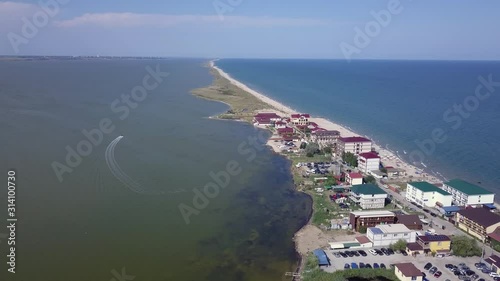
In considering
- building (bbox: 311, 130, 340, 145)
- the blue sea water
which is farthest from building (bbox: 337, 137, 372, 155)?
the blue sea water

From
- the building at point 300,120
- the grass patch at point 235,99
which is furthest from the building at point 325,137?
the grass patch at point 235,99

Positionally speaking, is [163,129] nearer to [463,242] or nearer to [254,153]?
[254,153]

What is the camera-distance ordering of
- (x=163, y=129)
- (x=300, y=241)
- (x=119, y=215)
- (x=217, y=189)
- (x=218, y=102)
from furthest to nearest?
(x=218, y=102), (x=163, y=129), (x=217, y=189), (x=119, y=215), (x=300, y=241)

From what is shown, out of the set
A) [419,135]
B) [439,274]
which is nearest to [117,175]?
[439,274]

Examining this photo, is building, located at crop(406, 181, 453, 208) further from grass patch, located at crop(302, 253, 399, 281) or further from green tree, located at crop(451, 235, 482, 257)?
grass patch, located at crop(302, 253, 399, 281)

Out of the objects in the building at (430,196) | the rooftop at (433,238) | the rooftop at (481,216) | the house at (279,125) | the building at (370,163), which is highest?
the house at (279,125)

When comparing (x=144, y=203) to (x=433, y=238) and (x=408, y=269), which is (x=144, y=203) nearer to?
(x=408, y=269)

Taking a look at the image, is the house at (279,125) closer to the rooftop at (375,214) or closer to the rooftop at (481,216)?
the rooftop at (375,214)

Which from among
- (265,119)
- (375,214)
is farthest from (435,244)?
(265,119)
